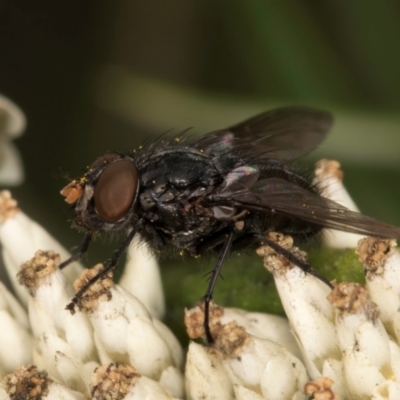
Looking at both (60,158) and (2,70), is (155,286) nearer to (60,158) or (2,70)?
(60,158)

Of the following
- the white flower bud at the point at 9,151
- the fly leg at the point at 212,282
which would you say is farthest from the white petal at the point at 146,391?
the white flower bud at the point at 9,151

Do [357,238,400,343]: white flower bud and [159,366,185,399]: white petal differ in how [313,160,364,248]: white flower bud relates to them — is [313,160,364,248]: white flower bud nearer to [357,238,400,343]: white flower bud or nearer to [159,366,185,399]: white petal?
[357,238,400,343]: white flower bud

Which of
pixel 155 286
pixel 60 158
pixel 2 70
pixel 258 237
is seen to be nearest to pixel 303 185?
pixel 258 237

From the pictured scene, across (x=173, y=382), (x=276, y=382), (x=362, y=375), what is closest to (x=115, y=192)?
(x=173, y=382)

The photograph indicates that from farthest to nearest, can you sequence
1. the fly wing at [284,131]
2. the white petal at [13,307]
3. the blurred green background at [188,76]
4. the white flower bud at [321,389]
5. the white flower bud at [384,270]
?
A: 1. the blurred green background at [188,76]
2. the fly wing at [284,131]
3. the white petal at [13,307]
4. the white flower bud at [384,270]
5. the white flower bud at [321,389]

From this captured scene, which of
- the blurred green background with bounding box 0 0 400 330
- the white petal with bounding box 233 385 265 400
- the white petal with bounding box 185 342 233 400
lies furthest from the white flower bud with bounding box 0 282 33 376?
the blurred green background with bounding box 0 0 400 330

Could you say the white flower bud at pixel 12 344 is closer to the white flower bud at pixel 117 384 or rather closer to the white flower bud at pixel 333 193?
the white flower bud at pixel 117 384
